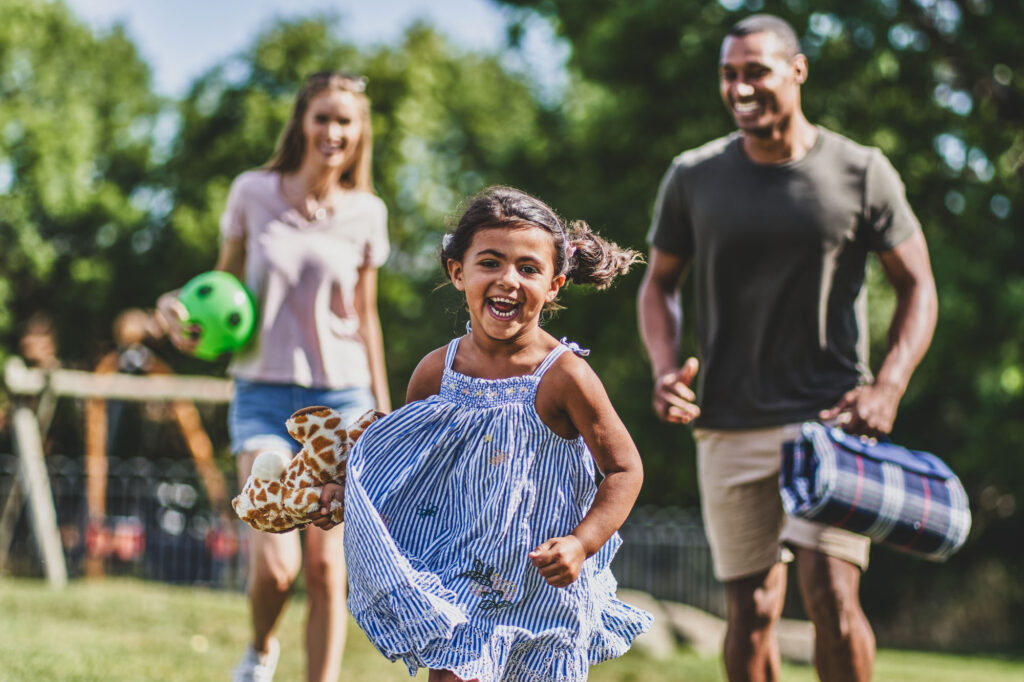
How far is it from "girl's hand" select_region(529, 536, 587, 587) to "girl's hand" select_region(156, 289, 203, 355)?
201 centimetres

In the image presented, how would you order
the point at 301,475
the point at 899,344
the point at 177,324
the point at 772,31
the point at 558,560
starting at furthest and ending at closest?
1. the point at 177,324
2. the point at 772,31
3. the point at 899,344
4. the point at 301,475
5. the point at 558,560

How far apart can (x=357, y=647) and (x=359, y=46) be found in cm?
2074

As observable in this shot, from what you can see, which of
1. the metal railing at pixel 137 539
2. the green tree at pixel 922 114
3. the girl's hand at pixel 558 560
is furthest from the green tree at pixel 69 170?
the girl's hand at pixel 558 560

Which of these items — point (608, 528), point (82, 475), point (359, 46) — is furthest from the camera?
point (359, 46)

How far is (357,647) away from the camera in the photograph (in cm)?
801

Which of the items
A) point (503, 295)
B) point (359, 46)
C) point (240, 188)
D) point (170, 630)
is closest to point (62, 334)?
point (359, 46)

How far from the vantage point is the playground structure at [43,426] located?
12.8 m

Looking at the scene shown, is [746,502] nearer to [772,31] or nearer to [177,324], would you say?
[772,31]

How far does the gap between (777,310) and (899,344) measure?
434mm

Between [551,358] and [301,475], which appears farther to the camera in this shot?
[301,475]

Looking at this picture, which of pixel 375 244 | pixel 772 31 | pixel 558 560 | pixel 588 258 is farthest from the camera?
pixel 375 244

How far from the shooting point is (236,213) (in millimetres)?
4355

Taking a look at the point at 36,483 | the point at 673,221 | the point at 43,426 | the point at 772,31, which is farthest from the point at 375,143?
the point at 772,31

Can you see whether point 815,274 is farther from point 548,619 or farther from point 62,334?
point 62,334
